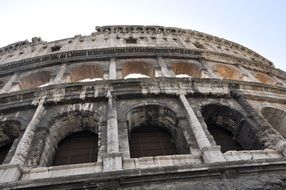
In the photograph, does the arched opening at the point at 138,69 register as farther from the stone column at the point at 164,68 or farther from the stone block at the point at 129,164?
the stone block at the point at 129,164

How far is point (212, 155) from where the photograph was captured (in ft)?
20.0

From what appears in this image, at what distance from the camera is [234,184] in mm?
5352

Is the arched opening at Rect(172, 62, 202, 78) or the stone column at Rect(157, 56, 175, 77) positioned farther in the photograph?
the arched opening at Rect(172, 62, 202, 78)

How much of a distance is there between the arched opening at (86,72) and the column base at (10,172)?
583 cm

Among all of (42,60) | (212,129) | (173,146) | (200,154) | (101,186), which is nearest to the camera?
(101,186)

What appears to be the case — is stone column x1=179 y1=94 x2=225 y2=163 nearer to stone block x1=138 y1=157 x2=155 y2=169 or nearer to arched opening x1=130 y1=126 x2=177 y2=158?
arched opening x1=130 y1=126 x2=177 y2=158

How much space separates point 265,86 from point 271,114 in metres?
1.08

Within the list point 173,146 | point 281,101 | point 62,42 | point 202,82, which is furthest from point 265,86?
point 62,42

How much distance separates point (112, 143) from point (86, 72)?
18.9 ft

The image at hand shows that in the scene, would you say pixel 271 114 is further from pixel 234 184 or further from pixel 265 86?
pixel 234 184

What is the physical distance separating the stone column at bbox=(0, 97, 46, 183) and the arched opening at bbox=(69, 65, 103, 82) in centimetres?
333

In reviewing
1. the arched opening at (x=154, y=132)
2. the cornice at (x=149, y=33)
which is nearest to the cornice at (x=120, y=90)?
the arched opening at (x=154, y=132)

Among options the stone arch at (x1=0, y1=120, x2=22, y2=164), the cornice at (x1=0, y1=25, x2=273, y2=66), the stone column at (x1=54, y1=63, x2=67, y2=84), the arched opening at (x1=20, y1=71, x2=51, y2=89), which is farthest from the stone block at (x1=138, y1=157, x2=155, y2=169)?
the cornice at (x1=0, y1=25, x2=273, y2=66)

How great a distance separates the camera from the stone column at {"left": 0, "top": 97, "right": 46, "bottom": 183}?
567cm
